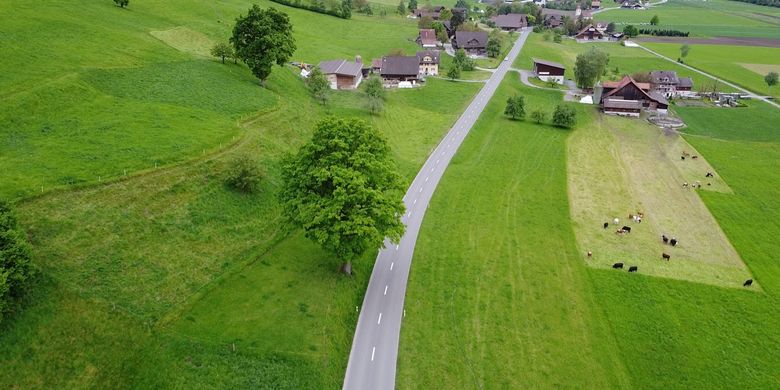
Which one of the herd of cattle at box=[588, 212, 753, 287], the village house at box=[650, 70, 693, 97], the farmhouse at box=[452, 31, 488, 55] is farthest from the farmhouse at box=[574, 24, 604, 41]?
the herd of cattle at box=[588, 212, 753, 287]

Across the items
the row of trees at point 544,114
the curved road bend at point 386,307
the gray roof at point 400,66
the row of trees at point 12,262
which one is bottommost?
the curved road bend at point 386,307

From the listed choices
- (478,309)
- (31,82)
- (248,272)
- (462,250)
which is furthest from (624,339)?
(31,82)

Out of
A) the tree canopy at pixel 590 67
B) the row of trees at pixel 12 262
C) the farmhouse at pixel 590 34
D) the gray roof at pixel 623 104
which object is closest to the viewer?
the row of trees at pixel 12 262

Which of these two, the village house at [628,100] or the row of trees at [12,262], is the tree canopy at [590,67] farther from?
the row of trees at [12,262]

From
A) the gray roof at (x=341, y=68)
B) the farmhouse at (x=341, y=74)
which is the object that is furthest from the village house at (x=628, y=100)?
the gray roof at (x=341, y=68)

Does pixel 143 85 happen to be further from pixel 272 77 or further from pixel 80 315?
pixel 80 315

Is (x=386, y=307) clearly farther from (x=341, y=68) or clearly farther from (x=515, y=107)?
(x=341, y=68)
